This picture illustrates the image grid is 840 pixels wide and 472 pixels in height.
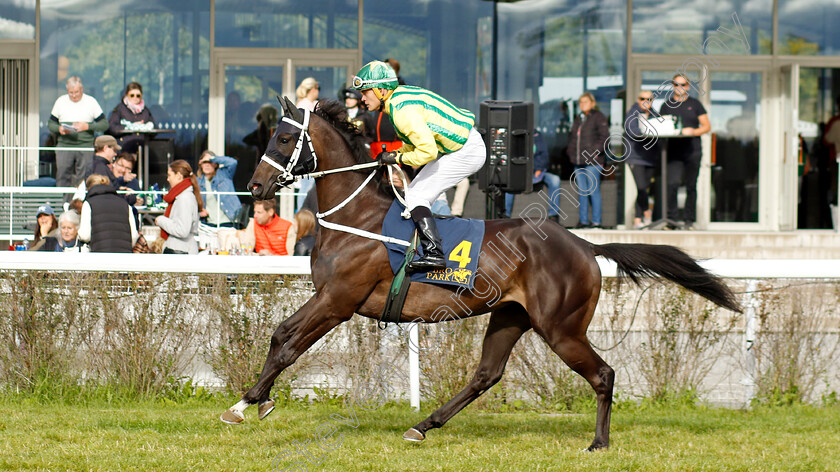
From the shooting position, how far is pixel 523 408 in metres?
6.34

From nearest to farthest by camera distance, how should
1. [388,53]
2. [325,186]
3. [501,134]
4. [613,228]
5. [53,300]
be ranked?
[325,186], [53,300], [501,134], [613,228], [388,53]

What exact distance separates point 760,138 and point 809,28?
5.17 feet

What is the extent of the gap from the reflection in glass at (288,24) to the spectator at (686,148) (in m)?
4.26

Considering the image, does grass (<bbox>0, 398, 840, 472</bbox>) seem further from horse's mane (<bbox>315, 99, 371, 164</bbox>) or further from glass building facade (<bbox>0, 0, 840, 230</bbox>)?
glass building facade (<bbox>0, 0, 840, 230</bbox>)

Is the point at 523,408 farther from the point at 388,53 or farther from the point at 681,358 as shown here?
the point at 388,53

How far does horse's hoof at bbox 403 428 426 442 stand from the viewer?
5270mm

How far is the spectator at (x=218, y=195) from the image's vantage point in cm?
1036

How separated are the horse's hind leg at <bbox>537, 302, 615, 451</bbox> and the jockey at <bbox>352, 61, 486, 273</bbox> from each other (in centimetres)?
73

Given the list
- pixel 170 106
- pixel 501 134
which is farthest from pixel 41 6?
pixel 501 134

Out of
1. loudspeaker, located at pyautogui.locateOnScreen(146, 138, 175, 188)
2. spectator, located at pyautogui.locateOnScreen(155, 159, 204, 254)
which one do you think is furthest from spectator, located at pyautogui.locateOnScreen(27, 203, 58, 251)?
loudspeaker, located at pyautogui.locateOnScreen(146, 138, 175, 188)

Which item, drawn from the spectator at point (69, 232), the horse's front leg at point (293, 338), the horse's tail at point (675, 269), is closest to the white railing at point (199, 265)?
the horse's tail at point (675, 269)

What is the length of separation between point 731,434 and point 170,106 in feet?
30.2

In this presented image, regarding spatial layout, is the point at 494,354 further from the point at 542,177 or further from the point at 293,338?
the point at 542,177

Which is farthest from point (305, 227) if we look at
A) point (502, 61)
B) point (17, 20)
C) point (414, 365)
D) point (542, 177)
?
point (17, 20)
